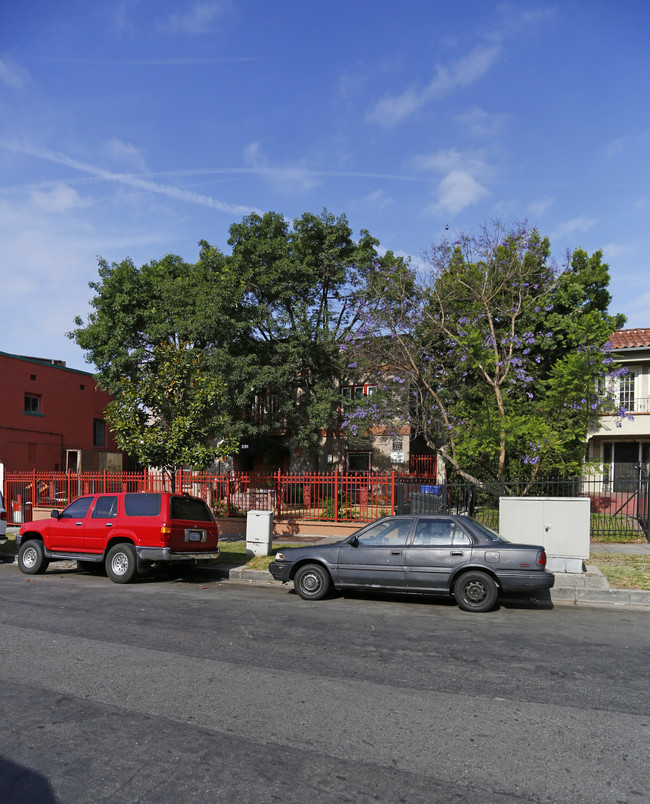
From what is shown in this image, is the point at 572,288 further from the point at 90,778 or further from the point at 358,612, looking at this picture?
the point at 90,778

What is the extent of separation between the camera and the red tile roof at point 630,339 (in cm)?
2361

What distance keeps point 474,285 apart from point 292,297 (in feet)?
26.4

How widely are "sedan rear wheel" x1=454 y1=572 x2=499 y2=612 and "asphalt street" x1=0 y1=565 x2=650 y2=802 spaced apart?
252mm

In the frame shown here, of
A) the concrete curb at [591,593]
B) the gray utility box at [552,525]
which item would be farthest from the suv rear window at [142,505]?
the concrete curb at [591,593]

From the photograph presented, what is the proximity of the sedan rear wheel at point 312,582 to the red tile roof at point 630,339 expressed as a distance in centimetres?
1796

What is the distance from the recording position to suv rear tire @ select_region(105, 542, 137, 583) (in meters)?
11.6

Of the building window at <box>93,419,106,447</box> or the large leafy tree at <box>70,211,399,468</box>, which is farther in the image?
the building window at <box>93,419,106,447</box>

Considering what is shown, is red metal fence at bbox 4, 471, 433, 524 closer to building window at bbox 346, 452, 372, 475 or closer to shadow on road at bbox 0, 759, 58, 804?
building window at bbox 346, 452, 372, 475

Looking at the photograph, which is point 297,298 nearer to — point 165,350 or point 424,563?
point 165,350

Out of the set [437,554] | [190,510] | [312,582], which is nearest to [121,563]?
[190,510]

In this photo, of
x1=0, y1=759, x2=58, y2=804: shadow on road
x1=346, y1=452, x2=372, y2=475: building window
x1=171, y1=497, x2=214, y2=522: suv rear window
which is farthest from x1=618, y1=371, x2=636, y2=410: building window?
x1=0, y1=759, x2=58, y2=804: shadow on road

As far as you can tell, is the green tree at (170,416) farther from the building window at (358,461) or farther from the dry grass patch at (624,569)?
the building window at (358,461)

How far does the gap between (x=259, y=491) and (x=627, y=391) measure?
15.3m

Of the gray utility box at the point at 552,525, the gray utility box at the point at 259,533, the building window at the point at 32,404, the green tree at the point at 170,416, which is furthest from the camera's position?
the building window at the point at 32,404
